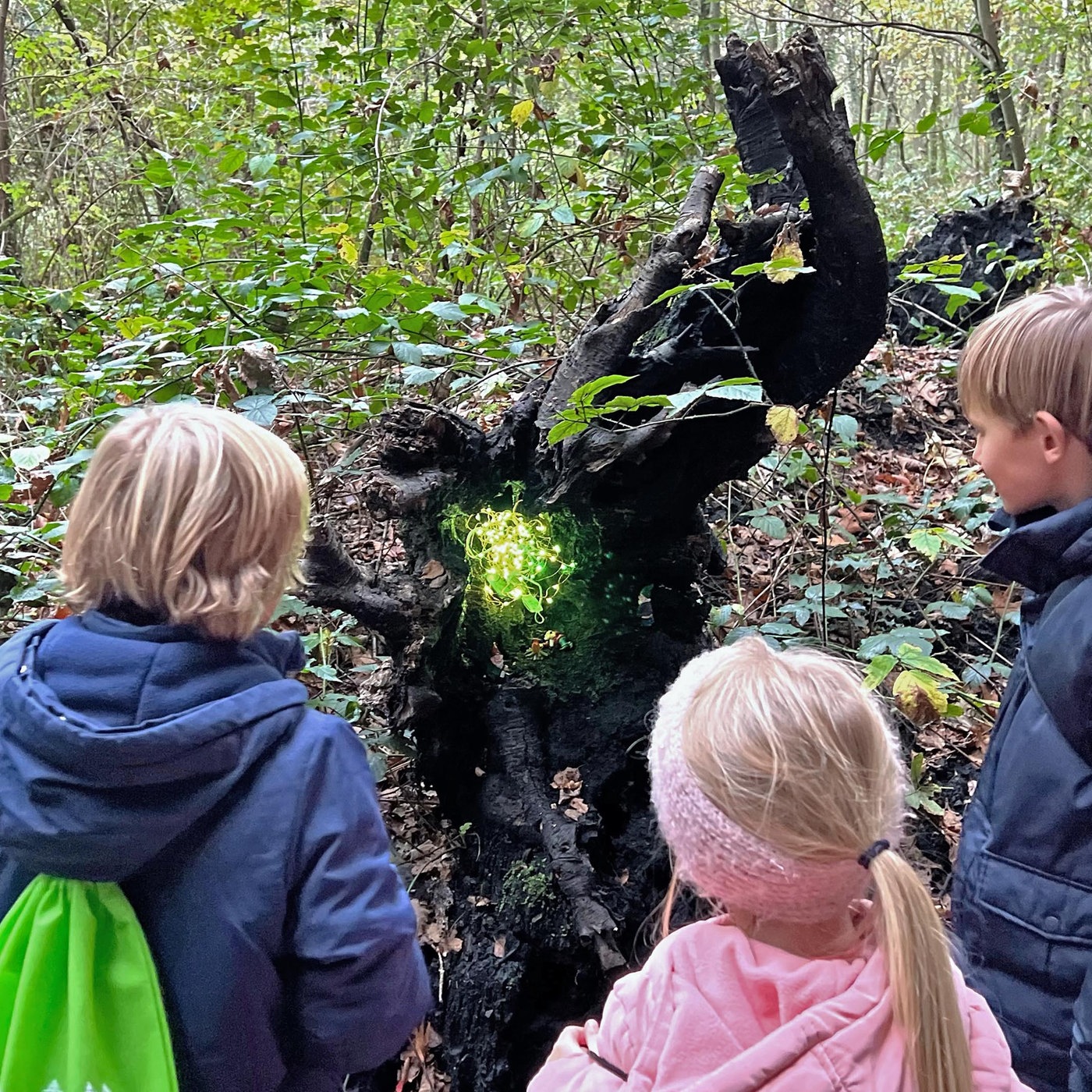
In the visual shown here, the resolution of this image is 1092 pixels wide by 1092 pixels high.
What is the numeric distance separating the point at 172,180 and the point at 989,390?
328cm

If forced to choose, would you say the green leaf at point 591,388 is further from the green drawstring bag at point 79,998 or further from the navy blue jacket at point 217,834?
the green drawstring bag at point 79,998

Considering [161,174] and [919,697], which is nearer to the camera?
[919,697]

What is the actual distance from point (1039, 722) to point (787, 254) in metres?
1.28

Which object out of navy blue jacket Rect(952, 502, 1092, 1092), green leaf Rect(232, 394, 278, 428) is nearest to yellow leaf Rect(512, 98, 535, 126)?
green leaf Rect(232, 394, 278, 428)

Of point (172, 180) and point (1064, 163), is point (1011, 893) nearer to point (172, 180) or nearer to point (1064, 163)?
point (172, 180)

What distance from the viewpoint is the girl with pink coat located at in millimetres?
1064

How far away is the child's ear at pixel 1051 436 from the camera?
1667mm

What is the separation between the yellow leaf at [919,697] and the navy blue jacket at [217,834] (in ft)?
4.72

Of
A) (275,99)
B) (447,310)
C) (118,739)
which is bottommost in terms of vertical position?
(118,739)

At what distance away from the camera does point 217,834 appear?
4.42 feet

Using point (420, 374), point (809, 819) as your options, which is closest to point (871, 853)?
point (809, 819)

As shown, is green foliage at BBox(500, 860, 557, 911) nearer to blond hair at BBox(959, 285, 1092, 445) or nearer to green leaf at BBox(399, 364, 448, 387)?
green leaf at BBox(399, 364, 448, 387)

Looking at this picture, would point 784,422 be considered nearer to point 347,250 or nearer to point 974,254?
point 347,250

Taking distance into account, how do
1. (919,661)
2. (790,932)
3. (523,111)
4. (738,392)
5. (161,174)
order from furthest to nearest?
(523,111) < (161,174) < (919,661) < (738,392) < (790,932)
